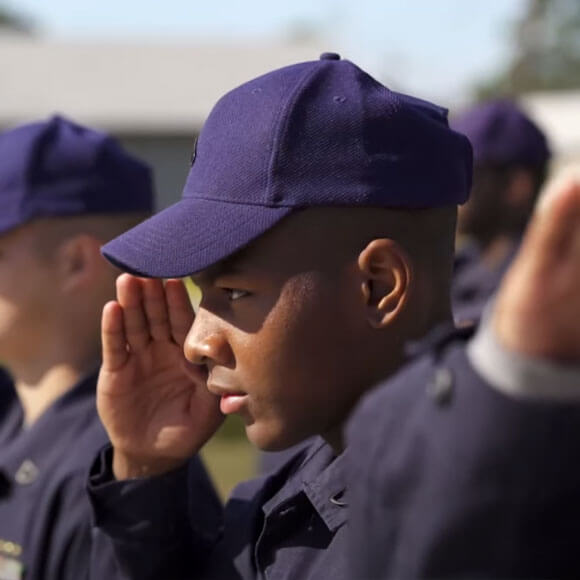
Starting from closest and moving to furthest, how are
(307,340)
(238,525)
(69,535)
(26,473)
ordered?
(307,340) < (238,525) < (69,535) < (26,473)

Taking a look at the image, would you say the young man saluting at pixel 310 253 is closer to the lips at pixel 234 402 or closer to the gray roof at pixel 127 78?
the lips at pixel 234 402

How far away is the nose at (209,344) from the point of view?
208 cm

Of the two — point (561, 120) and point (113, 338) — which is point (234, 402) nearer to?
point (113, 338)

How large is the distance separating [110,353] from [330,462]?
0.57 m

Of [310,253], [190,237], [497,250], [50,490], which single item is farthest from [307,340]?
[497,250]

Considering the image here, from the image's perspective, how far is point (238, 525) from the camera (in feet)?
8.07

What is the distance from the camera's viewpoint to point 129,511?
2562 mm

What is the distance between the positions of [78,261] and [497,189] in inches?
137

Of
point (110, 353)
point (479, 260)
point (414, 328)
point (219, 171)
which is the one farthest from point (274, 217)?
point (479, 260)

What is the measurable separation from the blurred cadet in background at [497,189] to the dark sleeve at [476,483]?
5.11 metres

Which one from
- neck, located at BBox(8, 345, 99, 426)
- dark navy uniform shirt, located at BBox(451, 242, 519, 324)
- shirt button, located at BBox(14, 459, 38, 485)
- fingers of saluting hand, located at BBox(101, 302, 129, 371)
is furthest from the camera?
dark navy uniform shirt, located at BBox(451, 242, 519, 324)

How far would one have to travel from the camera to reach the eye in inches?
81.7

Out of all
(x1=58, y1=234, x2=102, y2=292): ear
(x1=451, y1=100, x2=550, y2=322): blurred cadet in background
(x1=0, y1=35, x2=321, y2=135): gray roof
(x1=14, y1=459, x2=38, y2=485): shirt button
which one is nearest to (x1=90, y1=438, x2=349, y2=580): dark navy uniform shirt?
(x1=14, y1=459, x2=38, y2=485): shirt button

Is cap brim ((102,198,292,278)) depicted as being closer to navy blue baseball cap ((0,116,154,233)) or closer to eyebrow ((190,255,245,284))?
eyebrow ((190,255,245,284))
